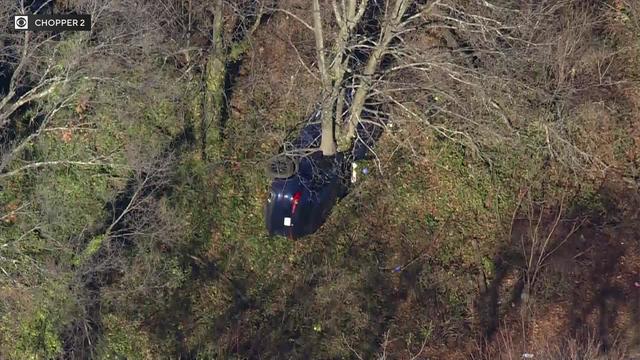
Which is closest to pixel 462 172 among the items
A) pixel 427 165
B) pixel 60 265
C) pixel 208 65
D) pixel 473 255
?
pixel 427 165

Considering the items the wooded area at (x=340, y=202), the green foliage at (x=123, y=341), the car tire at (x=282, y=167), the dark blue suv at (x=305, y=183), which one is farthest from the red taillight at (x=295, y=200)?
the green foliage at (x=123, y=341)

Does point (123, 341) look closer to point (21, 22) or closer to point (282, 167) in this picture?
point (282, 167)

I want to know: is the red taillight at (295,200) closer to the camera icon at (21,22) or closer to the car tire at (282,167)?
the car tire at (282,167)

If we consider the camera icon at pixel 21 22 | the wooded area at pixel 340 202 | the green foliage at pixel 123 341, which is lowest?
the green foliage at pixel 123 341

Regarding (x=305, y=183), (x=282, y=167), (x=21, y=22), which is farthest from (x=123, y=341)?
(x=21, y=22)

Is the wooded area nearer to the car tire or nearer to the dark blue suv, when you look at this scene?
the dark blue suv

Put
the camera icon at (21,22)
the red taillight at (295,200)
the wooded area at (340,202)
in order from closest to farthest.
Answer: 1. the camera icon at (21,22)
2. the red taillight at (295,200)
3. the wooded area at (340,202)
